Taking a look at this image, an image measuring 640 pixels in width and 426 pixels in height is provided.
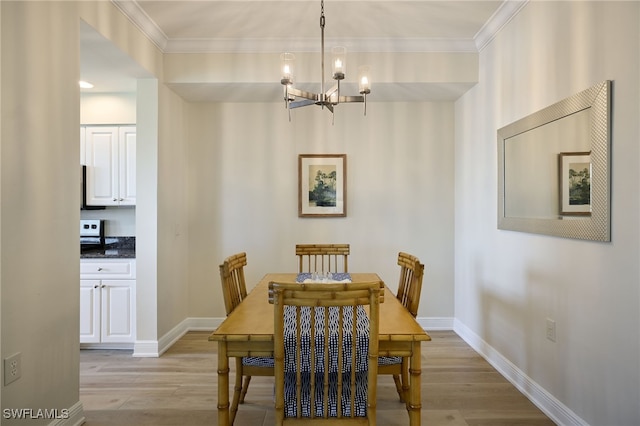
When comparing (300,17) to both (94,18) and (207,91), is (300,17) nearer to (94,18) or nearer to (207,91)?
(207,91)

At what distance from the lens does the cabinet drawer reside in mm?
3219

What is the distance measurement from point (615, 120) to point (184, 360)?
3436mm

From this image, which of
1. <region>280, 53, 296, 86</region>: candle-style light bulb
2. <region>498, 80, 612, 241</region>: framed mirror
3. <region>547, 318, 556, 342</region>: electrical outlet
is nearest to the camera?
<region>498, 80, 612, 241</region>: framed mirror

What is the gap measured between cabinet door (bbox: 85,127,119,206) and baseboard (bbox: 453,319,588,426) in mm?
Result: 3803

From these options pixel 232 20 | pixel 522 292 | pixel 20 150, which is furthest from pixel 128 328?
pixel 522 292

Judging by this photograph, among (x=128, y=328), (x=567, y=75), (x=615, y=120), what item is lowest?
(x=128, y=328)

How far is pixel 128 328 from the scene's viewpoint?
324 cm

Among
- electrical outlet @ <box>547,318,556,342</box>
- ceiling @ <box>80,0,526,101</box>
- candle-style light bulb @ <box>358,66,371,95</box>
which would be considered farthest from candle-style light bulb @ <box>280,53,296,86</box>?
electrical outlet @ <box>547,318,556,342</box>

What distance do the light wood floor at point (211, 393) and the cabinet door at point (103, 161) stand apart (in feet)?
5.16

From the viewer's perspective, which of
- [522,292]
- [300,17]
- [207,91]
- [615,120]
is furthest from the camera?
[207,91]

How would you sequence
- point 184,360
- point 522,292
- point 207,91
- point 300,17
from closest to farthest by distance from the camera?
1. point 522,292
2. point 300,17
3. point 184,360
4. point 207,91

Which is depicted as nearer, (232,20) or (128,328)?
(232,20)

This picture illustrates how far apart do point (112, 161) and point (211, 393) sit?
251cm

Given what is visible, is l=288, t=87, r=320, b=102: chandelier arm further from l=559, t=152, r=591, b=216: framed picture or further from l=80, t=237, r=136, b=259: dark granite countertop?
l=80, t=237, r=136, b=259: dark granite countertop
